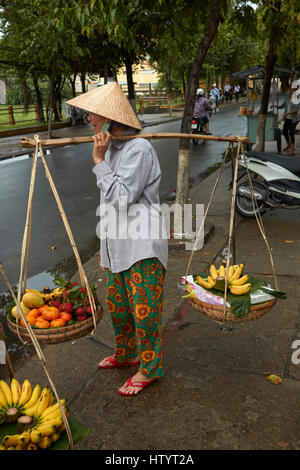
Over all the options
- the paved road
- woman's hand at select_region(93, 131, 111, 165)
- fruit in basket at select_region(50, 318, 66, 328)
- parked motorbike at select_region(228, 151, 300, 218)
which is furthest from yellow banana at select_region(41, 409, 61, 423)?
parked motorbike at select_region(228, 151, 300, 218)

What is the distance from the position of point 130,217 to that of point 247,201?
422 centimetres

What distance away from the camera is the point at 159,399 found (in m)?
2.67

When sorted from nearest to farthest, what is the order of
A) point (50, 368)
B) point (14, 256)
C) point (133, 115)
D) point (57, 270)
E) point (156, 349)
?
1. point (133, 115)
2. point (156, 349)
3. point (50, 368)
4. point (57, 270)
5. point (14, 256)

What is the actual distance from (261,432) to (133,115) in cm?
185

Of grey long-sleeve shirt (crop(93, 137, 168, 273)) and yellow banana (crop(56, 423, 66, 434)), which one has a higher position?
grey long-sleeve shirt (crop(93, 137, 168, 273))

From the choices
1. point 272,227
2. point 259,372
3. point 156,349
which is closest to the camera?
point 156,349

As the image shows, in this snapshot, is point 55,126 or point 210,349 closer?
point 210,349

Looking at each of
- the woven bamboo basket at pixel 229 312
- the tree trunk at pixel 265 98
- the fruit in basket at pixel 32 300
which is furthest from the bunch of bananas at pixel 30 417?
the tree trunk at pixel 265 98

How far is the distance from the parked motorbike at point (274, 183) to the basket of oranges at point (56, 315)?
12.1 feet

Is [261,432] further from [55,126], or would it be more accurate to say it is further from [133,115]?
[55,126]

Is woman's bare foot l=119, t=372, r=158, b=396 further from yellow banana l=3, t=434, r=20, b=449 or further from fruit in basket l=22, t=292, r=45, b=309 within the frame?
yellow banana l=3, t=434, r=20, b=449

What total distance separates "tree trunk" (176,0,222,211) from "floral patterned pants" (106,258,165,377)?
285cm

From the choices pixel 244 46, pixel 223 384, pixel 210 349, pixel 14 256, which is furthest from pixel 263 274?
pixel 244 46

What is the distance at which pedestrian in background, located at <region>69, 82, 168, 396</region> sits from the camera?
2.34 meters
